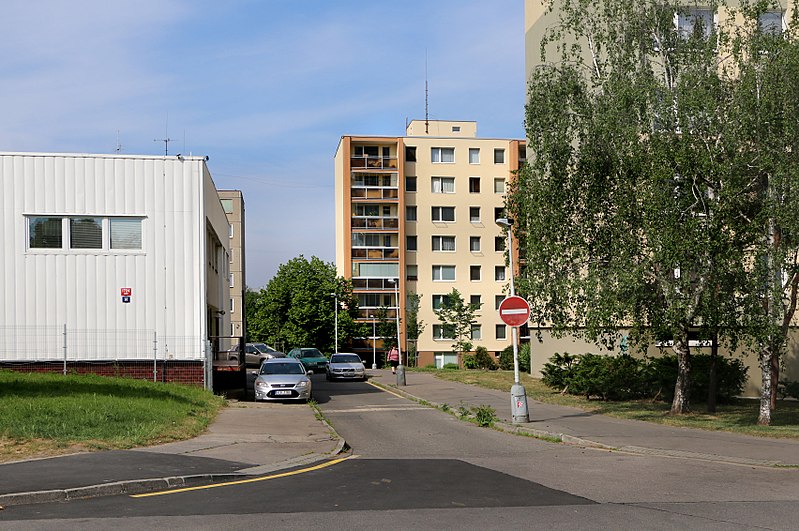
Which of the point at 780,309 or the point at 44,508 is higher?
the point at 780,309

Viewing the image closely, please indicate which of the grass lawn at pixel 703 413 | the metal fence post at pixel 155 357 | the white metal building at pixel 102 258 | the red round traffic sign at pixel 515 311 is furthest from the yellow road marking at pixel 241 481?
the white metal building at pixel 102 258

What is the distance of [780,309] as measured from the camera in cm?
1894

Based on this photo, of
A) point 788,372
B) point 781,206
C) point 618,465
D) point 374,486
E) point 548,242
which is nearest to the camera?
point 374,486

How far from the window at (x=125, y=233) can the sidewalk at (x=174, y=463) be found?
9.96 m

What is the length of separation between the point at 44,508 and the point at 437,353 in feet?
230

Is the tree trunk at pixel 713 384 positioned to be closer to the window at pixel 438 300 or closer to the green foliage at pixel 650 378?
the green foliage at pixel 650 378

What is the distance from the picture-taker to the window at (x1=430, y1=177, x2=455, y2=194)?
80938 millimetres

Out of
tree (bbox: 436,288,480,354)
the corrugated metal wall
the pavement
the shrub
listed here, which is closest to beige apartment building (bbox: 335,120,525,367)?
tree (bbox: 436,288,480,354)

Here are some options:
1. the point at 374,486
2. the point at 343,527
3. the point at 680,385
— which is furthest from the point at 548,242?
the point at 343,527

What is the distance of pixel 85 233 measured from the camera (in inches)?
1091

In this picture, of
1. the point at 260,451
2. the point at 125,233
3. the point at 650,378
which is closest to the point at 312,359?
the point at 125,233

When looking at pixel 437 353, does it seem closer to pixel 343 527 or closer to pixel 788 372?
pixel 788 372

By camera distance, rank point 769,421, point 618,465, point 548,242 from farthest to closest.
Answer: point 548,242 → point 769,421 → point 618,465

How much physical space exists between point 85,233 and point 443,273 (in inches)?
2165
